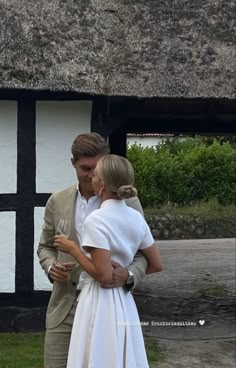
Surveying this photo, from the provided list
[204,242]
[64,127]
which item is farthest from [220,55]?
[204,242]

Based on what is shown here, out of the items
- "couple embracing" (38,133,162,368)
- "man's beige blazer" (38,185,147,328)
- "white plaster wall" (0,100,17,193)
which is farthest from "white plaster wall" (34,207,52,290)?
"couple embracing" (38,133,162,368)

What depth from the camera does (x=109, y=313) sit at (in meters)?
2.80

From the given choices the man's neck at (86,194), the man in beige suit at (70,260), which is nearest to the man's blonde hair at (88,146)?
the man in beige suit at (70,260)

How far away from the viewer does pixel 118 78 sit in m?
6.52

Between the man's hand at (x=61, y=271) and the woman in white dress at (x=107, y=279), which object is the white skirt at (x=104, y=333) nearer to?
the woman in white dress at (x=107, y=279)

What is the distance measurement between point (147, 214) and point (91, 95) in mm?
12574

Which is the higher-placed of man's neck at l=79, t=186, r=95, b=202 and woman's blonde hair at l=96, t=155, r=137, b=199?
woman's blonde hair at l=96, t=155, r=137, b=199

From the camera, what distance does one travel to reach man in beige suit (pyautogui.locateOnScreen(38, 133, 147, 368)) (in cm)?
301

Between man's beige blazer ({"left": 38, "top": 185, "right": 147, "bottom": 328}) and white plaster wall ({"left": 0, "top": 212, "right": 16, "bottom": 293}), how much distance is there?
330 cm

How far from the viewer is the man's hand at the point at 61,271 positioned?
2.98 m

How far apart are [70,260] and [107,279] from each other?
355 millimetres

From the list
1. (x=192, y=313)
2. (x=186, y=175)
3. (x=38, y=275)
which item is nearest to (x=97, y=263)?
(x=38, y=275)

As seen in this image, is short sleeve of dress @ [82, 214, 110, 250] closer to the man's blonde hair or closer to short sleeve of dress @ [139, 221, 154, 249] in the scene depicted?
short sleeve of dress @ [139, 221, 154, 249]

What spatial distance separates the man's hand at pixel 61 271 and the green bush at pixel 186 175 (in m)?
17.3
